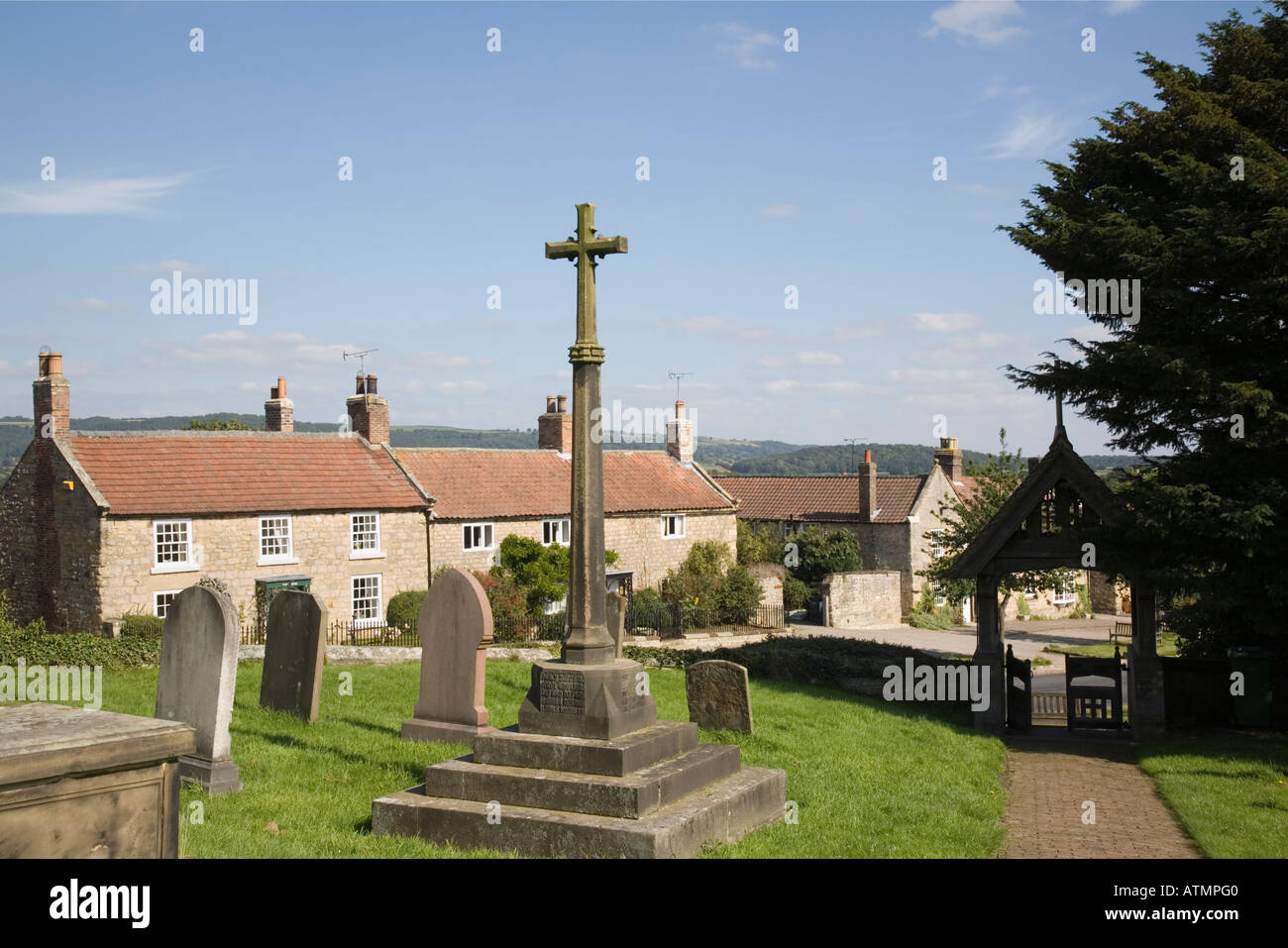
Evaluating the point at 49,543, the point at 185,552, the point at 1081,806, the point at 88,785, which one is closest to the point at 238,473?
the point at 185,552

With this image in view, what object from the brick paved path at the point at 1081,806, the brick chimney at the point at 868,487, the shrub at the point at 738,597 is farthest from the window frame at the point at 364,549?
the brick chimney at the point at 868,487

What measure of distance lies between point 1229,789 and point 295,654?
38.0 ft

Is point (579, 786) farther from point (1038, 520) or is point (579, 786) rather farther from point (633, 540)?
point (633, 540)

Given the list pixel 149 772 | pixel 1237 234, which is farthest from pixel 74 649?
pixel 1237 234

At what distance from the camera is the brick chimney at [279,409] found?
36594 mm

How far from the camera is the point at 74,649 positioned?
1806cm

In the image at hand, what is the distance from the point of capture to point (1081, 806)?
37.6 feet

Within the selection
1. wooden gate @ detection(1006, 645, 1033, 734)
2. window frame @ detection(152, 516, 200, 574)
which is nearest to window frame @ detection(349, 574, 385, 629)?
window frame @ detection(152, 516, 200, 574)

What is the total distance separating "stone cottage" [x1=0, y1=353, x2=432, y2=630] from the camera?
27516 mm

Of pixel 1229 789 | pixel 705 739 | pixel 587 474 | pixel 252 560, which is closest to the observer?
pixel 587 474

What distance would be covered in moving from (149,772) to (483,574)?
96.5 feet

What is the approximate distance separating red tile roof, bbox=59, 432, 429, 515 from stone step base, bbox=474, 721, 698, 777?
73.5 feet

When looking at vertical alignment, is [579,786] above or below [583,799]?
above

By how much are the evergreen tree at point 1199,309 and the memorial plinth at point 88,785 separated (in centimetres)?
1281
